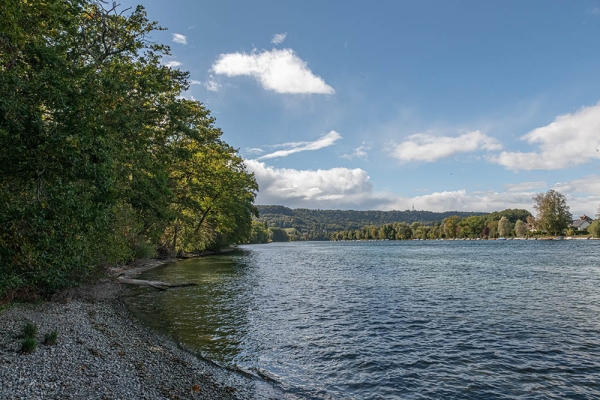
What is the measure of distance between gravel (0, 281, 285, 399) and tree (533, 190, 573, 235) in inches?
5302

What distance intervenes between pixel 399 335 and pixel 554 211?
5081 inches

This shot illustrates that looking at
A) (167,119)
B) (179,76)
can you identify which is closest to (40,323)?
(167,119)

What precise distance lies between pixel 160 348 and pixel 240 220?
69.1 metres

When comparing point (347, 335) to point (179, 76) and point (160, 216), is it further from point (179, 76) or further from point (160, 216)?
point (179, 76)

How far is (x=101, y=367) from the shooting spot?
8969 mm

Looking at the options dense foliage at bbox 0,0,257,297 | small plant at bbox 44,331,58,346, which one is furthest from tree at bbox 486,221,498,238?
small plant at bbox 44,331,58,346

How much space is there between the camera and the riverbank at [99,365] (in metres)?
7.50

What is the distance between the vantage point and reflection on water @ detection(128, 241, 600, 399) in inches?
384

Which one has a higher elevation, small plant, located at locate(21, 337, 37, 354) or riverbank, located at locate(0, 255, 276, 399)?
small plant, located at locate(21, 337, 37, 354)

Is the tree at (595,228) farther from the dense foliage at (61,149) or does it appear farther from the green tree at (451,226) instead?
the dense foliage at (61,149)

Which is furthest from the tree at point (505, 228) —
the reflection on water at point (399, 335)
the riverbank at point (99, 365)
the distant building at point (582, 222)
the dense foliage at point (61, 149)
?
the riverbank at point (99, 365)

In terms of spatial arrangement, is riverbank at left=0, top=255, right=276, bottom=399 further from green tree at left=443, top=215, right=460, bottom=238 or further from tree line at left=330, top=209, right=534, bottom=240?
green tree at left=443, top=215, right=460, bottom=238

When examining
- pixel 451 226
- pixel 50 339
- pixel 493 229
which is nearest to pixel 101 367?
pixel 50 339

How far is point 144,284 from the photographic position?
948 inches
